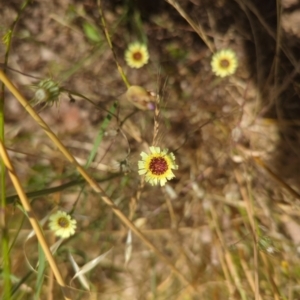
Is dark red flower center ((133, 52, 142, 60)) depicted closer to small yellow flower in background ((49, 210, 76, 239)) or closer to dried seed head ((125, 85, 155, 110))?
dried seed head ((125, 85, 155, 110))

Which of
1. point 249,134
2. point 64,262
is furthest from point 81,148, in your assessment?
point 249,134

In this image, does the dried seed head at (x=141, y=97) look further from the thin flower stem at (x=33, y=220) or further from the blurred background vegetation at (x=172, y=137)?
the thin flower stem at (x=33, y=220)

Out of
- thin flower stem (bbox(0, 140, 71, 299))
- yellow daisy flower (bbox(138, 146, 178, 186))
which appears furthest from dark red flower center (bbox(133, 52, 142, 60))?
thin flower stem (bbox(0, 140, 71, 299))

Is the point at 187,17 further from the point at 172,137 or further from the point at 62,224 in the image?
the point at 62,224

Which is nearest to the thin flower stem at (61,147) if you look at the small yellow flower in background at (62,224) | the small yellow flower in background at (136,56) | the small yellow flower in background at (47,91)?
the small yellow flower in background at (47,91)

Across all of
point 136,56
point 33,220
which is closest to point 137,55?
point 136,56

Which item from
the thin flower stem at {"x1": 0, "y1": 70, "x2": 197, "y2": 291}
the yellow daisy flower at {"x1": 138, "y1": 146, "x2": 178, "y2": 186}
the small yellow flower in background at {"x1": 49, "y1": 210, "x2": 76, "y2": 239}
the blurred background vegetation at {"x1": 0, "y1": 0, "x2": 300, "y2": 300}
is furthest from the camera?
the blurred background vegetation at {"x1": 0, "y1": 0, "x2": 300, "y2": 300}
